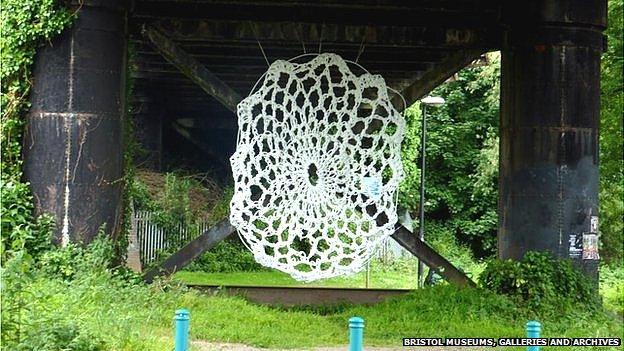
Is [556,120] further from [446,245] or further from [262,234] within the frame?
[446,245]

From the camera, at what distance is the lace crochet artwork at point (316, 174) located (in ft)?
45.8

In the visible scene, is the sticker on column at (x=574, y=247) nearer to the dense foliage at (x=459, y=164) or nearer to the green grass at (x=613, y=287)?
the green grass at (x=613, y=287)

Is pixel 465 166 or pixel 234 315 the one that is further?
pixel 465 166

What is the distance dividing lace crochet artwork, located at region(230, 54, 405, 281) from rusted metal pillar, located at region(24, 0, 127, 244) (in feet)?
7.20

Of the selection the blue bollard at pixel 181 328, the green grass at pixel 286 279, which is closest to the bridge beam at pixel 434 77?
the green grass at pixel 286 279

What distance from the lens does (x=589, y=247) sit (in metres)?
13.6

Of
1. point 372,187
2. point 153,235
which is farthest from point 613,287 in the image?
point 153,235

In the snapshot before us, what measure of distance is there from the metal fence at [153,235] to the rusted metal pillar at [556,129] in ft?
39.6

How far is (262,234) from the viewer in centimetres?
1388

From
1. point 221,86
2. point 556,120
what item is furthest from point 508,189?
point 221,86

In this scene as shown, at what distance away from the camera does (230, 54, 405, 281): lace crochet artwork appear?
1395cm

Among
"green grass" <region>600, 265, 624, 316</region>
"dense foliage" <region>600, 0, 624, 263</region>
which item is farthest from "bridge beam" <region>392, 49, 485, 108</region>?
"dense foliage" <region>600, 0, 624, 263</region>

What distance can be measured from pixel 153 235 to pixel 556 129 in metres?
13.1

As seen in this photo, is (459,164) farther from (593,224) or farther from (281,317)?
(281,317)
